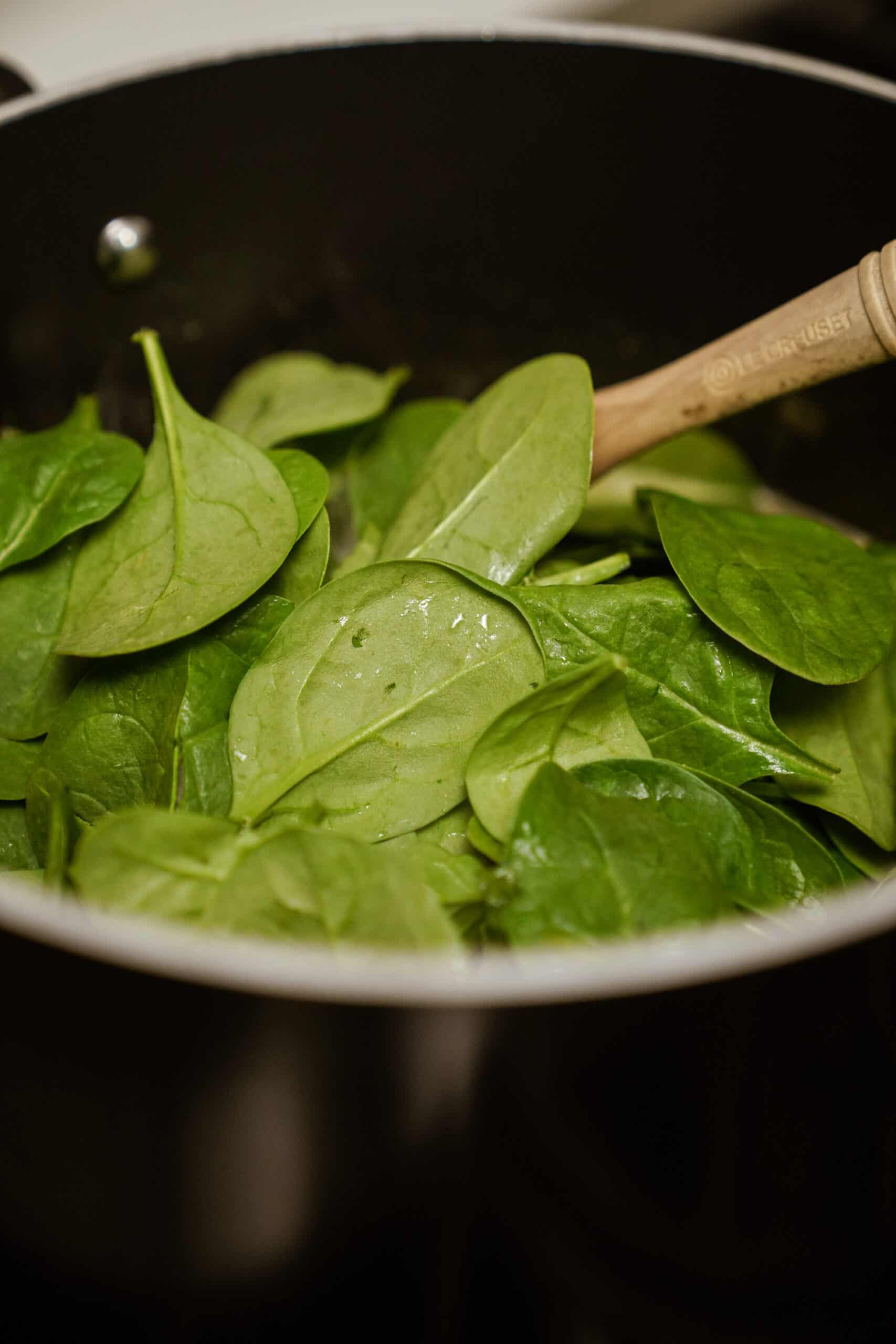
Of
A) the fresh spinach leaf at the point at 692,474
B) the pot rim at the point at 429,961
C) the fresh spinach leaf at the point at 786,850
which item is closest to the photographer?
the pot rim at the point at 429,961

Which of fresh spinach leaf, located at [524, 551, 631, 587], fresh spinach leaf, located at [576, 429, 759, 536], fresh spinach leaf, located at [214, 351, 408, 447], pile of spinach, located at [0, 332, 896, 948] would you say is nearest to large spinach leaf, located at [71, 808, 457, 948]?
pile of spinach, located at [0, 332, 896, 948]

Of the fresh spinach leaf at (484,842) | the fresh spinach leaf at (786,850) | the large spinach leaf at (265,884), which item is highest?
the large spinach leaf at (265,884)

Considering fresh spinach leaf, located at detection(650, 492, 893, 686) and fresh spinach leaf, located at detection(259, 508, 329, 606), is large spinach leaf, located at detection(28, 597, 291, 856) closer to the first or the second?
fresh spinach leaf, located at detection(259, 508, 329, 606)

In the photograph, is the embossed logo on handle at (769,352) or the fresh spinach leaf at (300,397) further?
the fresh spinach leaf at (300,397)

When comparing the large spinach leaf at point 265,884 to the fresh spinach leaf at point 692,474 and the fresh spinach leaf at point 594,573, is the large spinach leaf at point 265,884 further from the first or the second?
the fresh spinach leaf at point 692,474

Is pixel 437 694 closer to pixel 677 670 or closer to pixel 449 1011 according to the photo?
pixel 677 670

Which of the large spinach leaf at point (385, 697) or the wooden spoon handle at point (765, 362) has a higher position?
the wooden spoon handle at point (765, 362)

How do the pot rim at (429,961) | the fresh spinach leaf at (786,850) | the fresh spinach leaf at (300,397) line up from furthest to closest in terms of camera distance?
the fresh spinach leaf at (300,397) < the fresh spinach leaf at (786,850) < the pot rim at (429,961)

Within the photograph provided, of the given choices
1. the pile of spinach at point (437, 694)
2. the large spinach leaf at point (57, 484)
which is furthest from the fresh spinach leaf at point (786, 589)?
the large spinach leaf at point (57, 484)

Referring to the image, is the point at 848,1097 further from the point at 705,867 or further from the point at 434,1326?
the point at 434,1326
